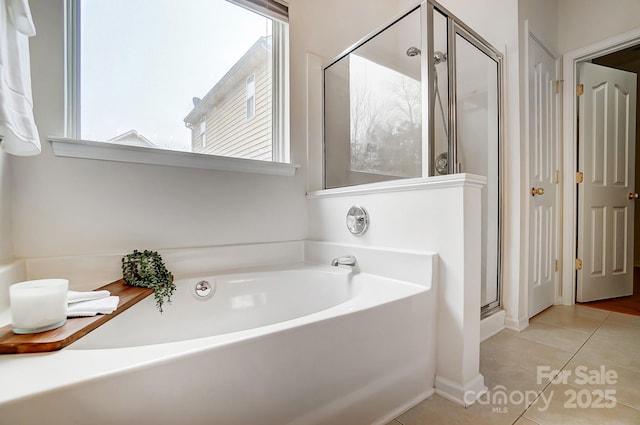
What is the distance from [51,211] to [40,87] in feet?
1.76

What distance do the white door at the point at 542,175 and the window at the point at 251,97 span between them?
1.89 m

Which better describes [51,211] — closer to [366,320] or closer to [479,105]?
[366,320]

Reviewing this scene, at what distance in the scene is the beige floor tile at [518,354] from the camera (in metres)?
1.42

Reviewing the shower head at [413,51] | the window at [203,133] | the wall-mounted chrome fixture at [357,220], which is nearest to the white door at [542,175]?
the shower head at [413,51]

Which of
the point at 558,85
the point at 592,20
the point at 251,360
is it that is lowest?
the point at 251,360

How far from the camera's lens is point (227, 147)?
1.79 meters

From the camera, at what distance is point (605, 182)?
2.44 meters

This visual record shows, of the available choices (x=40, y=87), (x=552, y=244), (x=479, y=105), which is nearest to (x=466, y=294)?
(x=479, y=105)

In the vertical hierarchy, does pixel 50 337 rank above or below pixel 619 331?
above

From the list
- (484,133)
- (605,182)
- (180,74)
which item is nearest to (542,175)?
(484,133)

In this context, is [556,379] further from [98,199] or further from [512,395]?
[98,199]

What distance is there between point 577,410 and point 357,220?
3.80ft

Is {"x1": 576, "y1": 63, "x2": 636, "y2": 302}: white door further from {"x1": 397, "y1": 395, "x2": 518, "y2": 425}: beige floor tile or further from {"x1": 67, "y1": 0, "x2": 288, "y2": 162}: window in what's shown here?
{"x1": 67, "y1": 0, "x2": 288, "y2": 162}: window

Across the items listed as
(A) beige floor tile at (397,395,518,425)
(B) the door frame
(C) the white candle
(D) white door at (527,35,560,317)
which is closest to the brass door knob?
(D) white door at (527,35,560,317)
